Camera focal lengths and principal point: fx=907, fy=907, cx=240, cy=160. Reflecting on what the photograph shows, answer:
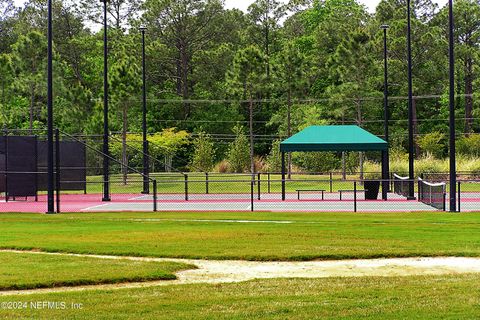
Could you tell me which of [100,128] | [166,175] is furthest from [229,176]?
[100,128]

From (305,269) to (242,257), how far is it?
1.84m

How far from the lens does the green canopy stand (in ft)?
129

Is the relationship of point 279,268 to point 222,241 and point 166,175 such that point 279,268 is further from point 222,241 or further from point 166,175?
point 166,175

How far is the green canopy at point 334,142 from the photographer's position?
39.2 m

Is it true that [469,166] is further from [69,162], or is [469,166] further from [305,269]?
[305,269]

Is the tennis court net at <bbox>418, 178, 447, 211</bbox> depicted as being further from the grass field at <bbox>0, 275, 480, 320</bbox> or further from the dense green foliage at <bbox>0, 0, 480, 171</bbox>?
the dense green foliage at <bbox>0, 0, 480, 171</bbox>

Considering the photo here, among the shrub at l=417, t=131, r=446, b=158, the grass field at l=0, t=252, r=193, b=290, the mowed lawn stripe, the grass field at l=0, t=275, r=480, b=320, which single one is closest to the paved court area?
the mowed lawn stripe

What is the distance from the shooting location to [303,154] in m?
Answer: 64.2

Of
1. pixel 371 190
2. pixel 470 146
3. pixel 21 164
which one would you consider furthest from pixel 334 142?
pixel 470 146

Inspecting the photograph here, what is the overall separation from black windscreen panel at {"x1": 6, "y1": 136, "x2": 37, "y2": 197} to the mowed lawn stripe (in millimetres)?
10740

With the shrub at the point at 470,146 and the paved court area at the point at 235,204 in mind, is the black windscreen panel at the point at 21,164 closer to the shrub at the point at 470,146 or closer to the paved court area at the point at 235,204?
the paved court area at the point at 235,204

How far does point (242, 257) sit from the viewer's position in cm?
1666

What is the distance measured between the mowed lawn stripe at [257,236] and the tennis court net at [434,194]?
298 centimetres

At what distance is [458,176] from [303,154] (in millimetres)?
15145
